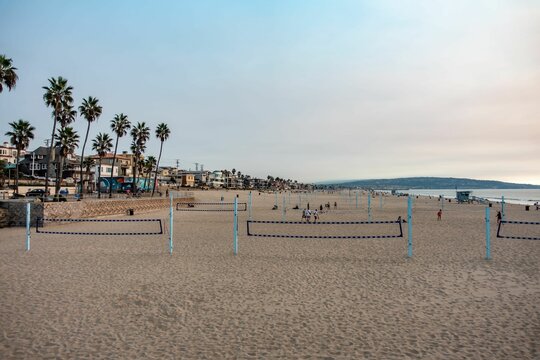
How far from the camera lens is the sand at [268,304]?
5.60 m

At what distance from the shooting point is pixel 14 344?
5633 millimetres

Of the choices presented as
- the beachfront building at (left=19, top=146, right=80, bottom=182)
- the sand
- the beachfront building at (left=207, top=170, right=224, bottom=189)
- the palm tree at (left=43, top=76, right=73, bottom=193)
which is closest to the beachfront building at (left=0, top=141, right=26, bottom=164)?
the beachfront building at (left=19, top=146, right=80, bottom=182)

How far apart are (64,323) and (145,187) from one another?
2743 inches

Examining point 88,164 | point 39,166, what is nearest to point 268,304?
point 88,164

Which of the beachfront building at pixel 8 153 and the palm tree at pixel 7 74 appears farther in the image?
the beachfront building at pixel 8 153

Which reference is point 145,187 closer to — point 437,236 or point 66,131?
point 66,131

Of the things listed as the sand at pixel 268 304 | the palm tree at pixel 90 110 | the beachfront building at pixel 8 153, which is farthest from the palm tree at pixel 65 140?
the beachfront building at pixel 8 153

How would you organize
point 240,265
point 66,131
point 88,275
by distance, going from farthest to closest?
point 66,131
point 240,265
point 88,275

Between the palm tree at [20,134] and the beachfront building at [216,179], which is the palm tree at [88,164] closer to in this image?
the palm tree at [20,134]

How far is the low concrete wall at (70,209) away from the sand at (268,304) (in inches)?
369

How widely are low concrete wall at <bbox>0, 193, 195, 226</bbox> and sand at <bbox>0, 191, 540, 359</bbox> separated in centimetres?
936

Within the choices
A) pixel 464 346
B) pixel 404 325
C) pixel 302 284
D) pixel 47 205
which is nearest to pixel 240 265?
pixel 302 284

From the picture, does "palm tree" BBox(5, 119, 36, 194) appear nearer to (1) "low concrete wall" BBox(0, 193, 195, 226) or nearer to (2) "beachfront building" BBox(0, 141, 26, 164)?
(1) "low concrete wall" BBox(0, 193, 195, 226)

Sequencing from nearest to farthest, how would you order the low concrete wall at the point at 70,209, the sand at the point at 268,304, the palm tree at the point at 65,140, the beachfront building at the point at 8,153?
the sand at the point at 268,304 → the low concrete wall at the point at 70,209 → the palm tree at the point at 65,140 → the beachfront building at the point at 8,153
